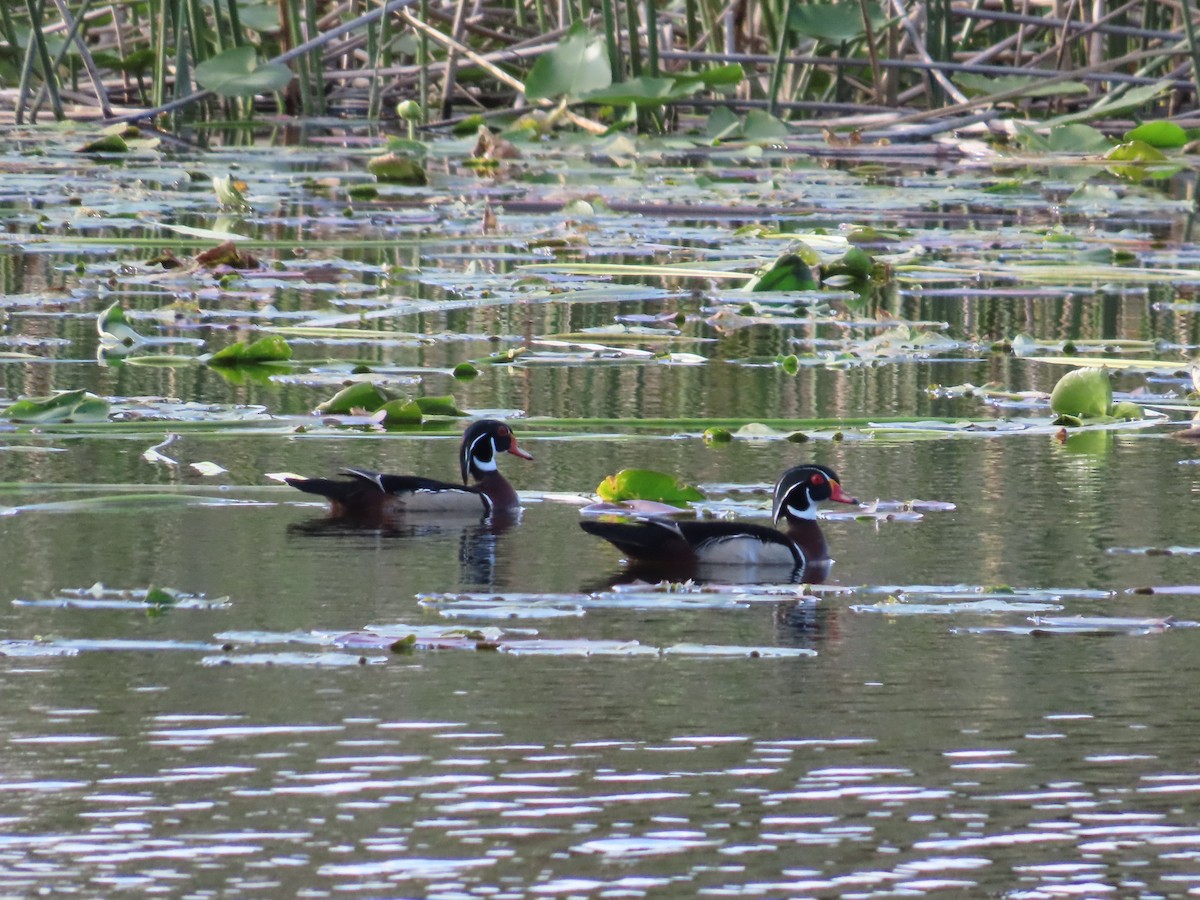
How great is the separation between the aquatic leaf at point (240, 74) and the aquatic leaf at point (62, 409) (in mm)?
9786

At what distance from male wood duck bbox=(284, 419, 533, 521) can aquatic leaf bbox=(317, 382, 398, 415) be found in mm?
908

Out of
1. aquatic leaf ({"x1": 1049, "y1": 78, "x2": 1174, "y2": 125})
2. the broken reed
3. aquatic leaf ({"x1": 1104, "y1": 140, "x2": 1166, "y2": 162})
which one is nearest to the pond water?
aquatic leaf ({"x1": 1104, "y1": 140, "x2": 1166, "y2": 162})

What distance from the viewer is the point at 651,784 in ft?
12.3

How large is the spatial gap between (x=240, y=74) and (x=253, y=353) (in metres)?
8.92

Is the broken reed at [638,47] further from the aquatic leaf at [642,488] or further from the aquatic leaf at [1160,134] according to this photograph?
the aquatic leaf at [642,488]

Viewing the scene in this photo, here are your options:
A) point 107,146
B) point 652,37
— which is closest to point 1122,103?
point 652,37

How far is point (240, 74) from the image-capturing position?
16.8 meters

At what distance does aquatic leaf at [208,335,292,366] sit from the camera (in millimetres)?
8234

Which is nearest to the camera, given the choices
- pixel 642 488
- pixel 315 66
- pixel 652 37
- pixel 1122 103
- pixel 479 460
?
pixel 642 488

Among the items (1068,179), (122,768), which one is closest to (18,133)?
(1068,179)

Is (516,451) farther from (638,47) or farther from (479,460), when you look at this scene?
(638,47)

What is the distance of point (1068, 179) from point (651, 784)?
11908 millimetres

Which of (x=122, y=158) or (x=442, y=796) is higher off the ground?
(x=122, y=158)

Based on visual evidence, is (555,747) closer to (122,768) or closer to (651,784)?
(651,784)
